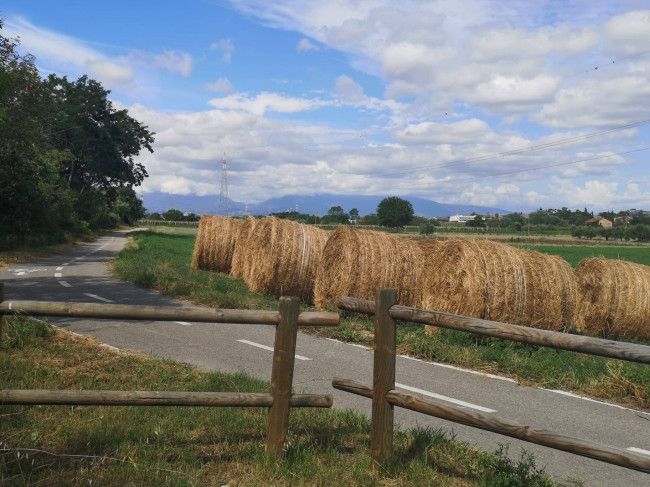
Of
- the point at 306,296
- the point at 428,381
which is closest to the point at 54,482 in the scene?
the point at 428,381

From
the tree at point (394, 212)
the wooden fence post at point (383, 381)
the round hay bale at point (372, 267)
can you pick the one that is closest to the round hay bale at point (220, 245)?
the round hay bale at point (372, 267)

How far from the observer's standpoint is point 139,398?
4109 millimetres

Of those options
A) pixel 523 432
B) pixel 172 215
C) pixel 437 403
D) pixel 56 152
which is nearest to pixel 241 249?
pixel 437 403

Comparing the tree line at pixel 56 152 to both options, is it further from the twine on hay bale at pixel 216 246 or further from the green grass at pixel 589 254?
the green grass at pixel 589 254

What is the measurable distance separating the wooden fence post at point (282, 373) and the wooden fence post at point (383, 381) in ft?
2.08

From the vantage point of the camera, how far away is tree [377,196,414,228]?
10975 cm

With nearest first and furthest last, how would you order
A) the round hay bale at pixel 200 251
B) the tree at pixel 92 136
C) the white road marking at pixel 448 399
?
the white road marking at pixel 448 399, the round hay bale at pixel 200 251, the tree at pixel 92 136

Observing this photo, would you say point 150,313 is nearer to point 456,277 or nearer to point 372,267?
point 456,277

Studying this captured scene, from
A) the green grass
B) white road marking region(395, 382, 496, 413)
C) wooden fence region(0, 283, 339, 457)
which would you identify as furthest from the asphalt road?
the green grass

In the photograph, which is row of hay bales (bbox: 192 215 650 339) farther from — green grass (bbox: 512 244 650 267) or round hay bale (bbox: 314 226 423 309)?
green grass (bbox: 512 244 650 267)

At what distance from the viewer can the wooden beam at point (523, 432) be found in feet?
10.7

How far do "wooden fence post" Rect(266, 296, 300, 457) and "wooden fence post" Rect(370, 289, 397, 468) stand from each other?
63 cm

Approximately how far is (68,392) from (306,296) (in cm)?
1129

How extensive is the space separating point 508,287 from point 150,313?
7391mm
